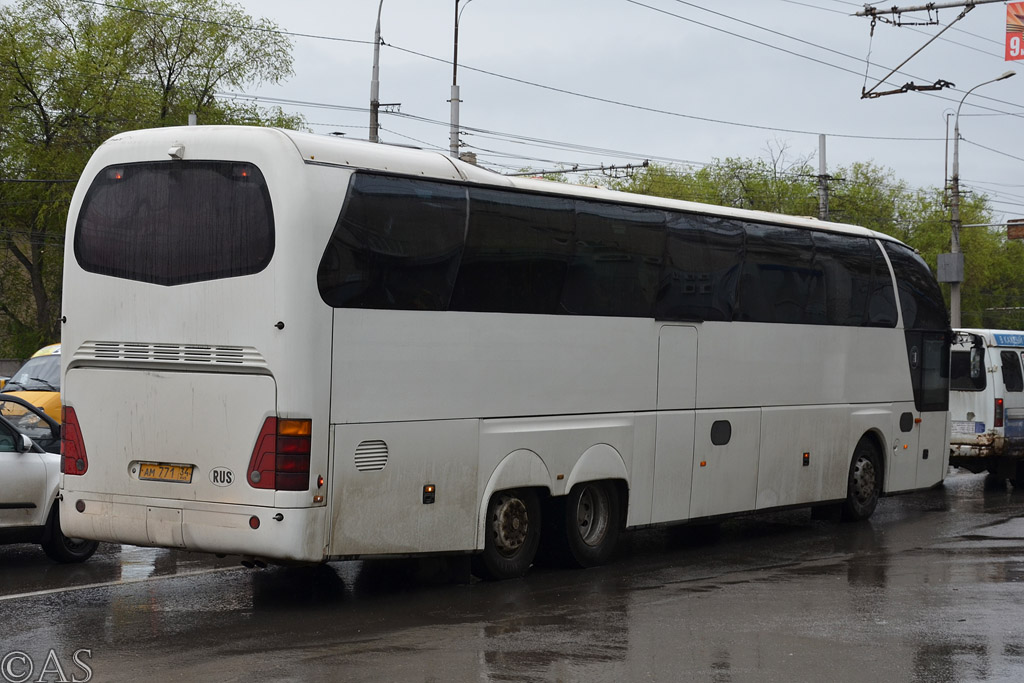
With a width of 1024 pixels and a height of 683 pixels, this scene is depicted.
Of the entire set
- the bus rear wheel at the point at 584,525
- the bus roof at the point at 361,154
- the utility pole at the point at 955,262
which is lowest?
the bus rear wheel at the point at 584,525

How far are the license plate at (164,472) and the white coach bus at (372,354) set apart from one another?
0.02 meters

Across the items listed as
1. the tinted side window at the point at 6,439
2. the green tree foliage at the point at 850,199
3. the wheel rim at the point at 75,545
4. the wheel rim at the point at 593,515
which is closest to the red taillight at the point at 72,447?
the tinted side window at the point at 6,439

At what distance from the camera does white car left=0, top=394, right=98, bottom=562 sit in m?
11.8

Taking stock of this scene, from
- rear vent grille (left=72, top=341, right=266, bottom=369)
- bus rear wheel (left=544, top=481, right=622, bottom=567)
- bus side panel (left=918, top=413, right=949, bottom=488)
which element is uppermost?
rear vent grille (left=72, top=341, right=266, bottom=369)

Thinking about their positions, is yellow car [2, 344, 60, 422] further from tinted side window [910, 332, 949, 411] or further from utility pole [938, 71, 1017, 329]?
utility pole [938, 71, 1017, 329]

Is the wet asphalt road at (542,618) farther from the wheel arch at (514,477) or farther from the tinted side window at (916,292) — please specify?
the tinted side window at (916,292)

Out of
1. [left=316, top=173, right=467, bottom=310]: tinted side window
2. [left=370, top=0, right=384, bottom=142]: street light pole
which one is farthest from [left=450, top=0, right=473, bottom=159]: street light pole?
Result: [left=316, top=173, right=467, bottom=310]: tinted side window

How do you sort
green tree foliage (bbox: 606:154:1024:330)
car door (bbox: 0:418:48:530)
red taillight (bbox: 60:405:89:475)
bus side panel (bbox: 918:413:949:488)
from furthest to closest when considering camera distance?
1. green tree foliage (bbox: 606:154:1024:330)
2. bus side panel (bbox: 918:413:949:488)
3. car door (bbox: 0:418:48:530)
4. red taillight (bbox: 60:405:89:475)

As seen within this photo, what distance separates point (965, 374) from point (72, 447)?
14984mm

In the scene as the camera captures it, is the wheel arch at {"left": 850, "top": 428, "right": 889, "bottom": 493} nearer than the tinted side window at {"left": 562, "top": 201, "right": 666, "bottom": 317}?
No

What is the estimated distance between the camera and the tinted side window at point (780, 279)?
46.7ft

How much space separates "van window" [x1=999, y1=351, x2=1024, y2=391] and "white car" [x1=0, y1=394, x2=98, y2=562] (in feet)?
47.6

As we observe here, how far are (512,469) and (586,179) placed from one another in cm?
6850

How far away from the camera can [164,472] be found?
980 cm
